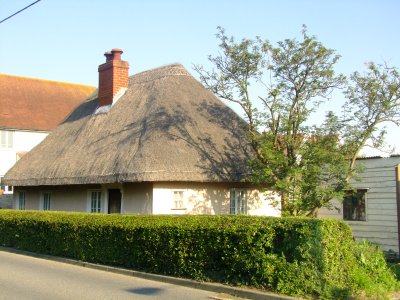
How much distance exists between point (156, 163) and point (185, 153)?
4.44 ft

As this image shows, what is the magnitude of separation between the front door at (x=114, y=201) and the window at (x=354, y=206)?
28.5ft

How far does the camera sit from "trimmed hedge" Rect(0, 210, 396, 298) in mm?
9727

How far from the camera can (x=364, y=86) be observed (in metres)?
15.9

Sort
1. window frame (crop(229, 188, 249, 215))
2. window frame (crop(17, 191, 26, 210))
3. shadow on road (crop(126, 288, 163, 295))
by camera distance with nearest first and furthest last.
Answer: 1. shadow on road (crop(126, 288, 163, 295))
2. window frame (crop(229, 188, 249, 215))
3. window frame (crop(17, 191, 26, 210))

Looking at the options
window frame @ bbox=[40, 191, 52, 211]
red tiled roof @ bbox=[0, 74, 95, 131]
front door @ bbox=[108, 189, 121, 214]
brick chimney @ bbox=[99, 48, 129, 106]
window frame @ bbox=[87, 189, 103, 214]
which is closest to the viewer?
front door @ bbox=[108, 189, 121, 214]

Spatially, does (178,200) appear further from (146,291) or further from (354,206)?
(146,291)

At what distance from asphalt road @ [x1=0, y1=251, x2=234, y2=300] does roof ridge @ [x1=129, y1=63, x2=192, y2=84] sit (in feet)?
37.6

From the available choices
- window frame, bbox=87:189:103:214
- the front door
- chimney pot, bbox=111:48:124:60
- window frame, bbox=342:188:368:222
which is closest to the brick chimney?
chimney pot, bbox=111:48:124:60

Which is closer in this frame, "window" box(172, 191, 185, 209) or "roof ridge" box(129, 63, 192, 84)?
"window" box(172, 191, 185, 209)

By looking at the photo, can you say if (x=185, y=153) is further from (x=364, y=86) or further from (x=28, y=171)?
(x=28, y=171)

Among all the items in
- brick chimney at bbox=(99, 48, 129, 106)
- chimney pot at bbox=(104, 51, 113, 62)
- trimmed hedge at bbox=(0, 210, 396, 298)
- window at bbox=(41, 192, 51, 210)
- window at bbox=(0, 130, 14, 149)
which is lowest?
trimmed hedge at bbox=(0, 210, 396, 298)

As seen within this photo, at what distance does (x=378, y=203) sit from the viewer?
1784cm

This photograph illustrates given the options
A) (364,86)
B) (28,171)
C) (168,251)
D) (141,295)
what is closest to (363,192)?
(364,86)

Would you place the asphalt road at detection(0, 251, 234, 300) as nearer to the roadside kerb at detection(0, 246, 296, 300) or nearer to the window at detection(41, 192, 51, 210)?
the roadside kerb at detection(0, 246, 296, 300)
